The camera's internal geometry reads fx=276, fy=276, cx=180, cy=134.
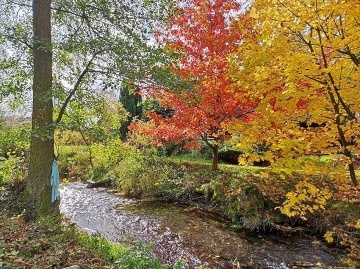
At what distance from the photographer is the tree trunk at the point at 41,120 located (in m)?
5.75

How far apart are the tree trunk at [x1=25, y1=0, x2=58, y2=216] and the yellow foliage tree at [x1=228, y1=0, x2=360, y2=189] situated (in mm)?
3880

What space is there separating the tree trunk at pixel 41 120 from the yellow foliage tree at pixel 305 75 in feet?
12.7

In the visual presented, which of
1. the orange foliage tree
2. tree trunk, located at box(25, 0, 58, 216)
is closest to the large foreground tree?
tree trunk, located at box(25, 0, 58, 216)

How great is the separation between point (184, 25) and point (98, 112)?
391cm

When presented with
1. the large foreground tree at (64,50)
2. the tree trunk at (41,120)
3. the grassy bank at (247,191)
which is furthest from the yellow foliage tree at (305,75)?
the tree trunk at (41,120)

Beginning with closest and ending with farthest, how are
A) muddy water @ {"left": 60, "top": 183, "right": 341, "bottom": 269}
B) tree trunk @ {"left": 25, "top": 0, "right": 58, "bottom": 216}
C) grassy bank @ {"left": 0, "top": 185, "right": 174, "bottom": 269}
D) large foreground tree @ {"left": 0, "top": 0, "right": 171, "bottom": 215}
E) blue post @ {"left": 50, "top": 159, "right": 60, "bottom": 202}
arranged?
1. grassy bank @ {"left": 0, "top": 185, "right": 174, "bottom": 269}
2. large foreground tree @ {"left": 0, "top": 0, "right": 171, "bottom": 215}
3. muddy water @ {"left": 60, "top": 183, "right": 341, "bottom": 269}
4. tree trunk @ {"left": 25, "top": 0, "right": 58, "bottom": 216}
5. blue post @ {"left": 50, "top": 159, "right": 60, "bottom": 202}

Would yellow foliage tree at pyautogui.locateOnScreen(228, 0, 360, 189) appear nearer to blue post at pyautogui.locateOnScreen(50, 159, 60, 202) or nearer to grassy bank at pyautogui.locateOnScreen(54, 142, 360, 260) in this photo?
grassy bank at pyautogui.locateOnScreen(54, 142, 360, 260)

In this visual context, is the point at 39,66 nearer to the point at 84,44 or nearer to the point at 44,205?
the point at 84,44

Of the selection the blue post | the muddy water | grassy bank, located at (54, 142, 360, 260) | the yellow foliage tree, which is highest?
the yellow foliage tree

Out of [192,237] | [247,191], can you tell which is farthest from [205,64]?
[192,237]

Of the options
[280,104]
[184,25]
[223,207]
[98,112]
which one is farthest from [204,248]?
[184,25]

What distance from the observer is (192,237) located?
22.0ft

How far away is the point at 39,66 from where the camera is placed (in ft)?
19.1

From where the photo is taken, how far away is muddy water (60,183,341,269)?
18.2 feet
